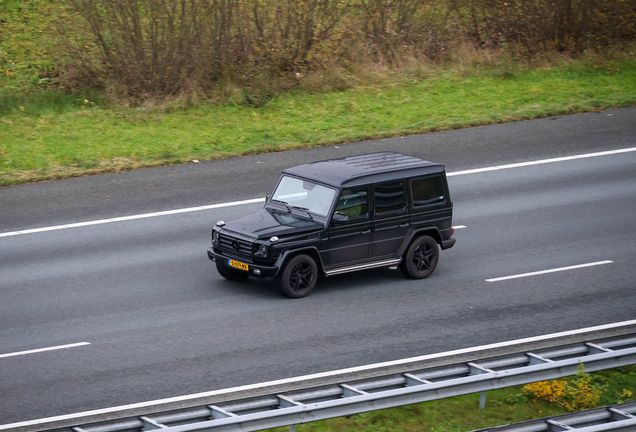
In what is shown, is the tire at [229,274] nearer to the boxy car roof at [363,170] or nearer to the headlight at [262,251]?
the headlight at [262,251]

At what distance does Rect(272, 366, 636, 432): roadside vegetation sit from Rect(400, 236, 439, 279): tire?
374 cm

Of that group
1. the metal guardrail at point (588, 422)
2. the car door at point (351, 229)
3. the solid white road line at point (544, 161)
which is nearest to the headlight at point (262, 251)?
the car door at point (351, 229)

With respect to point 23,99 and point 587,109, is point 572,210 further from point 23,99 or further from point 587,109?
point 23,99

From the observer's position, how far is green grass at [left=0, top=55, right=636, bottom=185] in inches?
750

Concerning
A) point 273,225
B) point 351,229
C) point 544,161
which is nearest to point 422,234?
point 351,229

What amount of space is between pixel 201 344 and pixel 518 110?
1362 cm

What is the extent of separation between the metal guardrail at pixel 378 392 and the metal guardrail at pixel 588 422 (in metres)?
0.95

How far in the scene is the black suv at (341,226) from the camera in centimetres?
1245

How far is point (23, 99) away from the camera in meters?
21.9

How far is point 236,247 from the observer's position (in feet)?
41.3

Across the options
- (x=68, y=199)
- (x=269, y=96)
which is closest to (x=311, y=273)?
(x=68, y=199)

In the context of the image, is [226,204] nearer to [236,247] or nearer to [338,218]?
[236,247]

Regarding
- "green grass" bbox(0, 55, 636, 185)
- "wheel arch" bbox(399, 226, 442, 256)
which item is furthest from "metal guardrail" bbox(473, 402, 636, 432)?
"green grass" bbox(0, 55, 636, 185)

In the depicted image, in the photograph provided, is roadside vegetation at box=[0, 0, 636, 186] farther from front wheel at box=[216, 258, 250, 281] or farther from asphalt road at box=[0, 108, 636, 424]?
front wheel at box=[216, 258, 250, 281]
